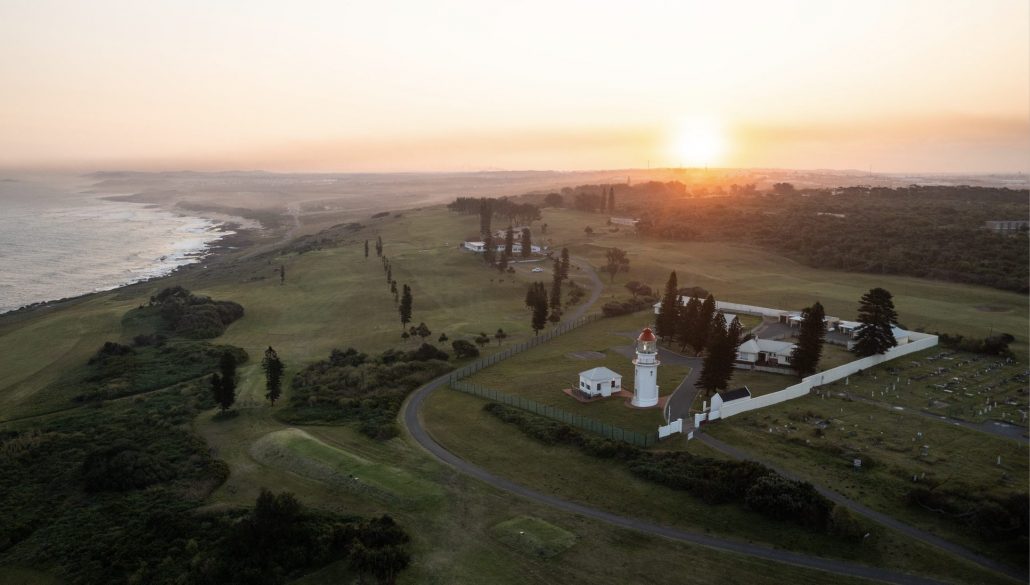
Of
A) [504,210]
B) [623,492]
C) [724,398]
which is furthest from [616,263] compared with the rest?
[623,492]

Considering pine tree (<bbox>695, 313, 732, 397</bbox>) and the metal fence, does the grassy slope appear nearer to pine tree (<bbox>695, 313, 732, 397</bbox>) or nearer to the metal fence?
the metal fence

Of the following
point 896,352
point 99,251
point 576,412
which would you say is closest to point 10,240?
point 99,251

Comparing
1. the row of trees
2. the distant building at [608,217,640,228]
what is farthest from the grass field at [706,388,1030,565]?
the row of trees

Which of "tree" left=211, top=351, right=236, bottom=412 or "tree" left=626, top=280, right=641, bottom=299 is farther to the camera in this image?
"tree" left=626, top=280, right=641, bottom=299

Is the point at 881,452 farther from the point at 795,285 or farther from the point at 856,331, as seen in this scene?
the point at 795,285

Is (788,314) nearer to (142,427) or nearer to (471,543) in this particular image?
(471,543)

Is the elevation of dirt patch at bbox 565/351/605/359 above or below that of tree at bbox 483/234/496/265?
below

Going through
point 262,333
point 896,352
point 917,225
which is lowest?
A: point 262,333
